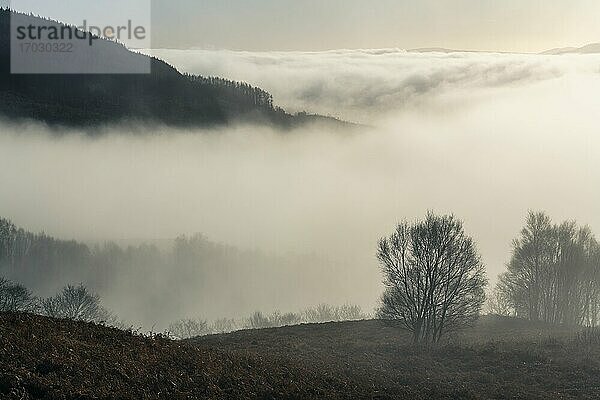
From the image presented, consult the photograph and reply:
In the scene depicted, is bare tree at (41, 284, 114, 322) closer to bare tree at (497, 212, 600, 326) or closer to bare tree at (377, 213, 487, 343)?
bare tree at (377, 213, 487, 343)

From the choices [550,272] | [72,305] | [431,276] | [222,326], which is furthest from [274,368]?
[222,326]

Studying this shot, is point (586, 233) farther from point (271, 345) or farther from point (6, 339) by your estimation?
point (6, 339)

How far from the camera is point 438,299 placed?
45.9 metres

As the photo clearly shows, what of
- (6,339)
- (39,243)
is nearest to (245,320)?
(39,243)

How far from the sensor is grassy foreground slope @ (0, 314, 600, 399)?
15.9 meters

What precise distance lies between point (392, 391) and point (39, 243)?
19993 cm

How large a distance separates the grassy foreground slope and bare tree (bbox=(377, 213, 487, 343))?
2.80 m

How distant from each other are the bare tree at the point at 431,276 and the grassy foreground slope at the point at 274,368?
2.80 meters

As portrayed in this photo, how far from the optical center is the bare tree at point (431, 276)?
45438 millimetres

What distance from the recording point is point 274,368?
22906 millimetres

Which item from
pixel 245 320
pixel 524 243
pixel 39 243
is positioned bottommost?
pixel 245 320

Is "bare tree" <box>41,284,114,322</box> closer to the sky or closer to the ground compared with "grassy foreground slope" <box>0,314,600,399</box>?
closer to the sky

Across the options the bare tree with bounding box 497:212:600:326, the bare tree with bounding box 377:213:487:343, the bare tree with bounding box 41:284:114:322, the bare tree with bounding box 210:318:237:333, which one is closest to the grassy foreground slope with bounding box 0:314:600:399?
the bare tree with bounding box 377:213:487:343

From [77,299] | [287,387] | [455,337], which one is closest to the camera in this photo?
[287,387]
